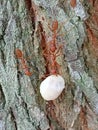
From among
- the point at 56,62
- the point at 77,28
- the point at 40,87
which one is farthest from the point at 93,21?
the point at 40,87

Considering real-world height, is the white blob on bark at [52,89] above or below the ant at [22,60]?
below

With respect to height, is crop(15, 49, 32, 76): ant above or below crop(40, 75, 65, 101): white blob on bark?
above

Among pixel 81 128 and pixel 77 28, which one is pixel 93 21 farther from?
pixel 81 128

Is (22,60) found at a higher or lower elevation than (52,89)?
higher
